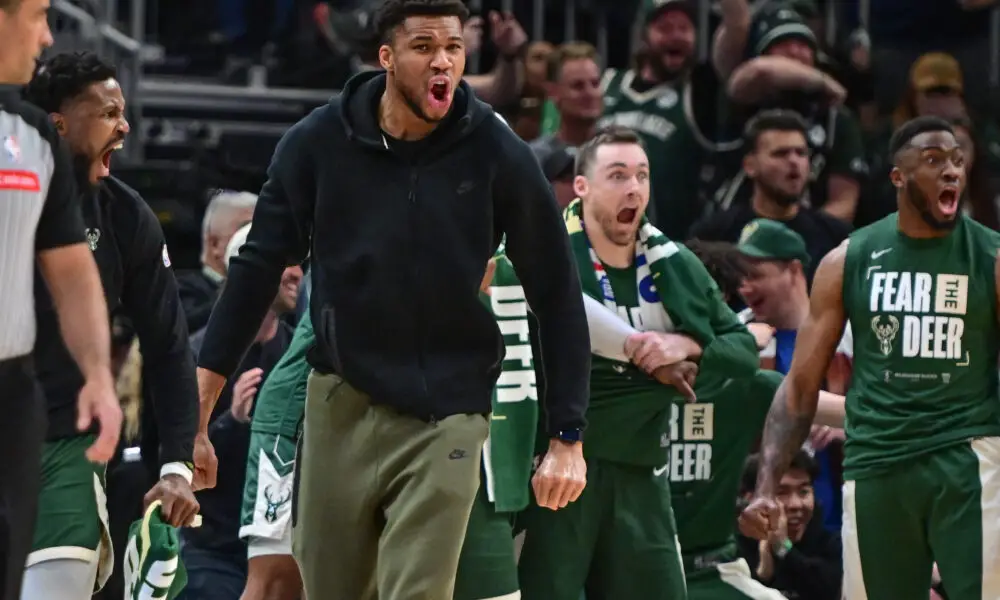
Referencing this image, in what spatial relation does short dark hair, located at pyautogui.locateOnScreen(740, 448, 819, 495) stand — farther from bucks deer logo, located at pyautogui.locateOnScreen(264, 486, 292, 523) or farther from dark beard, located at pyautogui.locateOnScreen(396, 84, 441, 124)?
dark beard, located at pyautogui.locateOnScreen(396, 84, 441, 124)

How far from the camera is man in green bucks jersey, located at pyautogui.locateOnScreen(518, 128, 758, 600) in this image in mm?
6559

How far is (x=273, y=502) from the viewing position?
680 centimetres

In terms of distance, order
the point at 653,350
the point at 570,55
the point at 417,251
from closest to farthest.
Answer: the point at 417,251 → the point at 653,350 → the point at 570,55

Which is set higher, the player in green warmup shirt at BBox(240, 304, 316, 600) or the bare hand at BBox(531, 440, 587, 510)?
the bare hand at BBox(531, 440, 587, 510)

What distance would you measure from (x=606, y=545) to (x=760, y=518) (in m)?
0.73

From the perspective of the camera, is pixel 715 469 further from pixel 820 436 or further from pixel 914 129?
pixel 914 129

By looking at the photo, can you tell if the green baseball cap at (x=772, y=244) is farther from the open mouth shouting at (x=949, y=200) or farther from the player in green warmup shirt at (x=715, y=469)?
the open mouth shouting at (x=949, y=200)

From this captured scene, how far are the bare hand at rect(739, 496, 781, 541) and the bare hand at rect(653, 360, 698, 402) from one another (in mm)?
661

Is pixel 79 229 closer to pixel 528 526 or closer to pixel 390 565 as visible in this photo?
pixel 390 565

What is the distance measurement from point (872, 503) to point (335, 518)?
254cm

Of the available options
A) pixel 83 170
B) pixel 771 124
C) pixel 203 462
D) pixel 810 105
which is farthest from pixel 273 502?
pixel 810 105

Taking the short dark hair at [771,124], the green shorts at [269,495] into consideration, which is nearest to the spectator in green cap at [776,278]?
the short dark hair at [771,124]

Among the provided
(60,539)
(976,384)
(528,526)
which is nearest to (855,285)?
(976,384)

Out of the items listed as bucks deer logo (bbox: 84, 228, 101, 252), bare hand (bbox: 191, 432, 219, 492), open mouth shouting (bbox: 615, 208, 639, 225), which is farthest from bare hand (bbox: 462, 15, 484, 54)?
bare hand (bbox: 191, 432, 219, 492)
